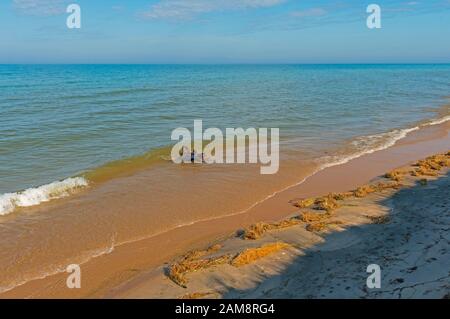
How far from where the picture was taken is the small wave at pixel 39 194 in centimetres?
1282

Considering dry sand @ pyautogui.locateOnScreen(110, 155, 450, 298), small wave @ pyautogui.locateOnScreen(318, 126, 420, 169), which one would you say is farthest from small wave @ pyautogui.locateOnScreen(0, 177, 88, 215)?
small wave @ pyautogui.locateOnScreen(318, 126, 420, 169)

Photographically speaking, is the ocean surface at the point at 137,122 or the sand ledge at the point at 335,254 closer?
the sand ledge at the point at 335,254

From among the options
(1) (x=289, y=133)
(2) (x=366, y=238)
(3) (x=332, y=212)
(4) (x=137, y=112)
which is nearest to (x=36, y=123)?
(4) (x=137, y=112)

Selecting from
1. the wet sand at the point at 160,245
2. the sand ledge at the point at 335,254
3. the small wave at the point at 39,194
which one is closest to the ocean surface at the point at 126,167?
the small wave at the point at 39,194

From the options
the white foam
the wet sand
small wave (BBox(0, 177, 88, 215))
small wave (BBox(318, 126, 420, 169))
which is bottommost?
the wet sand

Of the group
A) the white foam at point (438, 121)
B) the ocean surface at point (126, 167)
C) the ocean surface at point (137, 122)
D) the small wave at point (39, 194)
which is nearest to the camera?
the ocean surface at point (126, 167)

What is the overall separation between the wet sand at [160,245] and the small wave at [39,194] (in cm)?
95

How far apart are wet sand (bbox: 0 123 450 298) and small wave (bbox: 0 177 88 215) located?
0.95 metres

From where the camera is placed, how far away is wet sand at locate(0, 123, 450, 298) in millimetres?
8383

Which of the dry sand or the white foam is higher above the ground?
the white foam

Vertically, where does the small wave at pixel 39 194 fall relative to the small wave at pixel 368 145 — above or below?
below

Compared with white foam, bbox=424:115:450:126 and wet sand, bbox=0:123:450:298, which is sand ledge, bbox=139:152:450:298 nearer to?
wet sand, bbox=0:123:450:298

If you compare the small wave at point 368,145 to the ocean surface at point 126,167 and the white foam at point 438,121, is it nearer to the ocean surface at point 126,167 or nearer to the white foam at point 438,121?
the ocean surface at point 126,167
